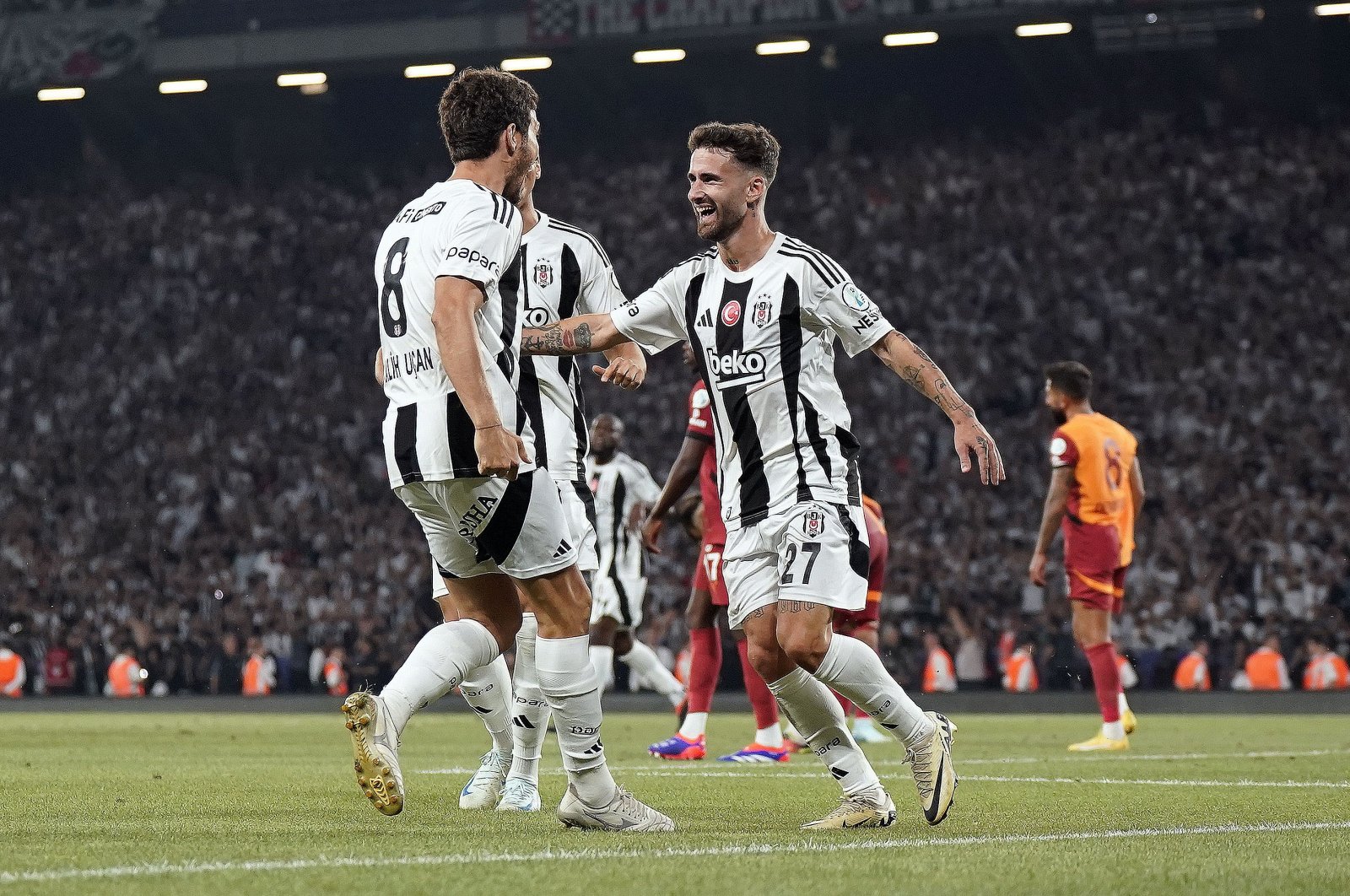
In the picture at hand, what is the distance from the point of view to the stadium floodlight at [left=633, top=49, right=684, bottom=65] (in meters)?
24.7

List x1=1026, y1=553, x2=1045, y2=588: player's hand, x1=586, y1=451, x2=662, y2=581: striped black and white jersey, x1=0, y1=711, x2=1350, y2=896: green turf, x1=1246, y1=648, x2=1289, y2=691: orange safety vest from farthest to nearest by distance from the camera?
1. x1=1246, y1=648, x2=1289, y2=691: orange safety vest
2. x1=586, y1=451, x2=662, y2=581: striped black and white jersey
3. x1=1026, y1=553, x2=1045, y2=588: player's hand
4. x1=0, y1=711, x2=1350, y2=896: green turf

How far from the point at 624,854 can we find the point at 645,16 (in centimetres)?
2045

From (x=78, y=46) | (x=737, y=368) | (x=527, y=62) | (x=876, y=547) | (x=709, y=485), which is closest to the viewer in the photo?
(x=737, y=368)

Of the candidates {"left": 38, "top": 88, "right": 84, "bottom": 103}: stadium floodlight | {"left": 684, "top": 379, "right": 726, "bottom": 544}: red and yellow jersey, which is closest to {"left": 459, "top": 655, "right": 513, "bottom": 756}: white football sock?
{"left": 684, "top": 379, "right": 726, "bottom": 544}: red and yellow jersey

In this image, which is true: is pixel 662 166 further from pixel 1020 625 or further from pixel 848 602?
pixel 848 602

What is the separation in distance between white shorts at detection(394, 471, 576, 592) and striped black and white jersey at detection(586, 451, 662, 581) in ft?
24.1

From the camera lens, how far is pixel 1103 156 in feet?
84.4

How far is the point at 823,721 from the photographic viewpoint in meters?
5.49

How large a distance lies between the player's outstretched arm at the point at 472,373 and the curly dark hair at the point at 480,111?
0.60 m

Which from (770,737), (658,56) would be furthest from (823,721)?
(658,56)

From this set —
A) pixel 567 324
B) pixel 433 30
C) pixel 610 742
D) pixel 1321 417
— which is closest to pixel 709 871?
pixel 567 324

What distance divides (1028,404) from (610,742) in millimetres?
13393

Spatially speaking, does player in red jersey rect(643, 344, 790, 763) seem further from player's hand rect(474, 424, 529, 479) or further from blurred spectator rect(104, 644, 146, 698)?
blurred spectator rect(104, 644, 146, 698)

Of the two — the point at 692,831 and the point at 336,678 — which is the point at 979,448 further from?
the point at 336,678
